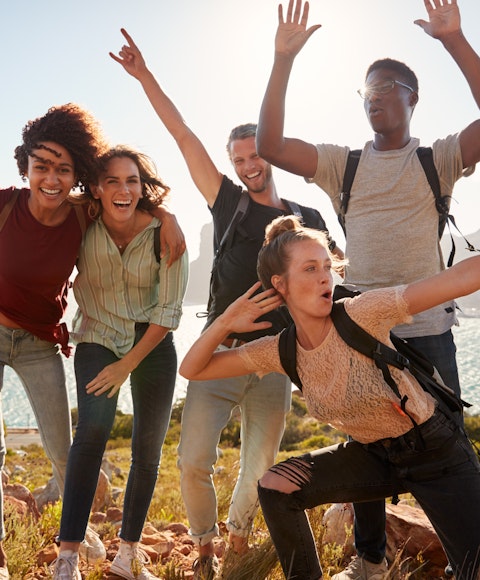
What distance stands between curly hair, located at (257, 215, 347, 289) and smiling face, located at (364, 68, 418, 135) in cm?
91

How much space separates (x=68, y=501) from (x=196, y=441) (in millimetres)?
785

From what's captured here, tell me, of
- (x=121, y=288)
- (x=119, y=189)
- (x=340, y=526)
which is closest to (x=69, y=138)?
(x=119, y=189)

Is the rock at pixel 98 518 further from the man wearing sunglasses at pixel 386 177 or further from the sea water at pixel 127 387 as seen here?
the sea water at pixel 127 387

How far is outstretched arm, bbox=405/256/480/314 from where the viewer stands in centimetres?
272

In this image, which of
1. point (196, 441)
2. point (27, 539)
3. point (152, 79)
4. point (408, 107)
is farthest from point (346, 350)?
point (27, 539)

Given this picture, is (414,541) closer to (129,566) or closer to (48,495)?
(129,566)

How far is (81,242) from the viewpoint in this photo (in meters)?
3.81

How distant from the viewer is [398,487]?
306 cm

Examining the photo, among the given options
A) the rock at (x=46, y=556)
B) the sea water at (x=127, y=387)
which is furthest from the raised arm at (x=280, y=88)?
the sea water at (x=127, y=387)

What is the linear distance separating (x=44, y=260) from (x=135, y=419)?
115cm

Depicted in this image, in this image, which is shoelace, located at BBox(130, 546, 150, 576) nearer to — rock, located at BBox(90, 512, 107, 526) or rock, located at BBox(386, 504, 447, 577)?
rock, located at BBox(386, 504, 447, 577)

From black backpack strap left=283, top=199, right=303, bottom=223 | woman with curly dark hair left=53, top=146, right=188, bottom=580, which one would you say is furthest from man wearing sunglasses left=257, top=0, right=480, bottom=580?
woman with curly dark hair left=53, top=146, right=188, bottom=580

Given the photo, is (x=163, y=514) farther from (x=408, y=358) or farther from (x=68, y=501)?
(x=408, y=358)

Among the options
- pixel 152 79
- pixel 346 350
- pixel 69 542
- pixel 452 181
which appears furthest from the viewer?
pixel 152 79
